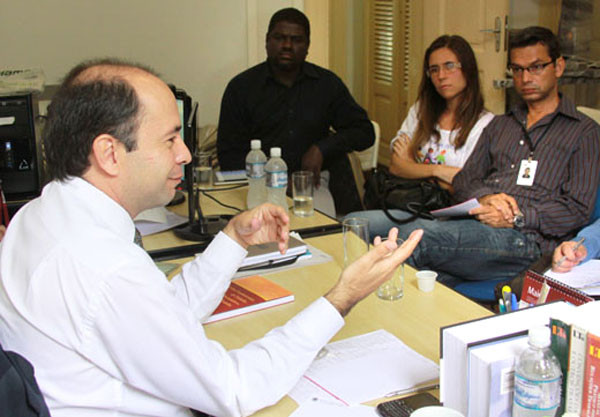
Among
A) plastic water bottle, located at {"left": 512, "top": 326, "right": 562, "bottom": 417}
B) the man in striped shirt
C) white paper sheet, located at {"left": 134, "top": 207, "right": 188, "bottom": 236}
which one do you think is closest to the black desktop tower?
white paper sheet, located at {"left": 134, "top": 207, "right": 188, "bottom": 236}

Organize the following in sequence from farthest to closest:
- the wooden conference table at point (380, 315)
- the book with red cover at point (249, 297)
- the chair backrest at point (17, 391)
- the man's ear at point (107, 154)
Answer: the book with red cover at point (249, 297) < the wooden conference table at point (380, 315) < the man's ear at point (107, 154) < the chair backrest at point (17, 391)

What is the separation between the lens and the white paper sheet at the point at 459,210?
8.66 ft

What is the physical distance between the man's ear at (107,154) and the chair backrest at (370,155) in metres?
2.65

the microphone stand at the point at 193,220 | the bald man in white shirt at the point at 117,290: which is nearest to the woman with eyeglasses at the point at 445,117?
the microphone stand at the point at 193,220

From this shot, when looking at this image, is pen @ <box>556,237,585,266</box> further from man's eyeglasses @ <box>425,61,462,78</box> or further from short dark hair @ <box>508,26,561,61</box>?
man's eyeglasses @ <box>425,61,462,78</box>

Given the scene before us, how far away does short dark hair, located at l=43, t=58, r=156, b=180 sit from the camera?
1233 millimetres

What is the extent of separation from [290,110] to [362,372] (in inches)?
97.3

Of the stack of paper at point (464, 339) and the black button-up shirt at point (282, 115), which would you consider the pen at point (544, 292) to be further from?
the black button-up shirt at point (282, 115)

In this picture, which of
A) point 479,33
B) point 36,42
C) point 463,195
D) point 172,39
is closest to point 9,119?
point 36,42

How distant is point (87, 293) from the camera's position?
111 cm

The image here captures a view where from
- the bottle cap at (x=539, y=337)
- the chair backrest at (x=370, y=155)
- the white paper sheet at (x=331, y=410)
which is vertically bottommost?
the chair backrest at (x=370, y=155)

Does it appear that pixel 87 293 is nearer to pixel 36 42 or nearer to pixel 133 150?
pixel 133 150

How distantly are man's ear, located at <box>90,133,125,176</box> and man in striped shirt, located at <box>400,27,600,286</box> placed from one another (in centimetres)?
162

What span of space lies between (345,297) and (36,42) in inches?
123
